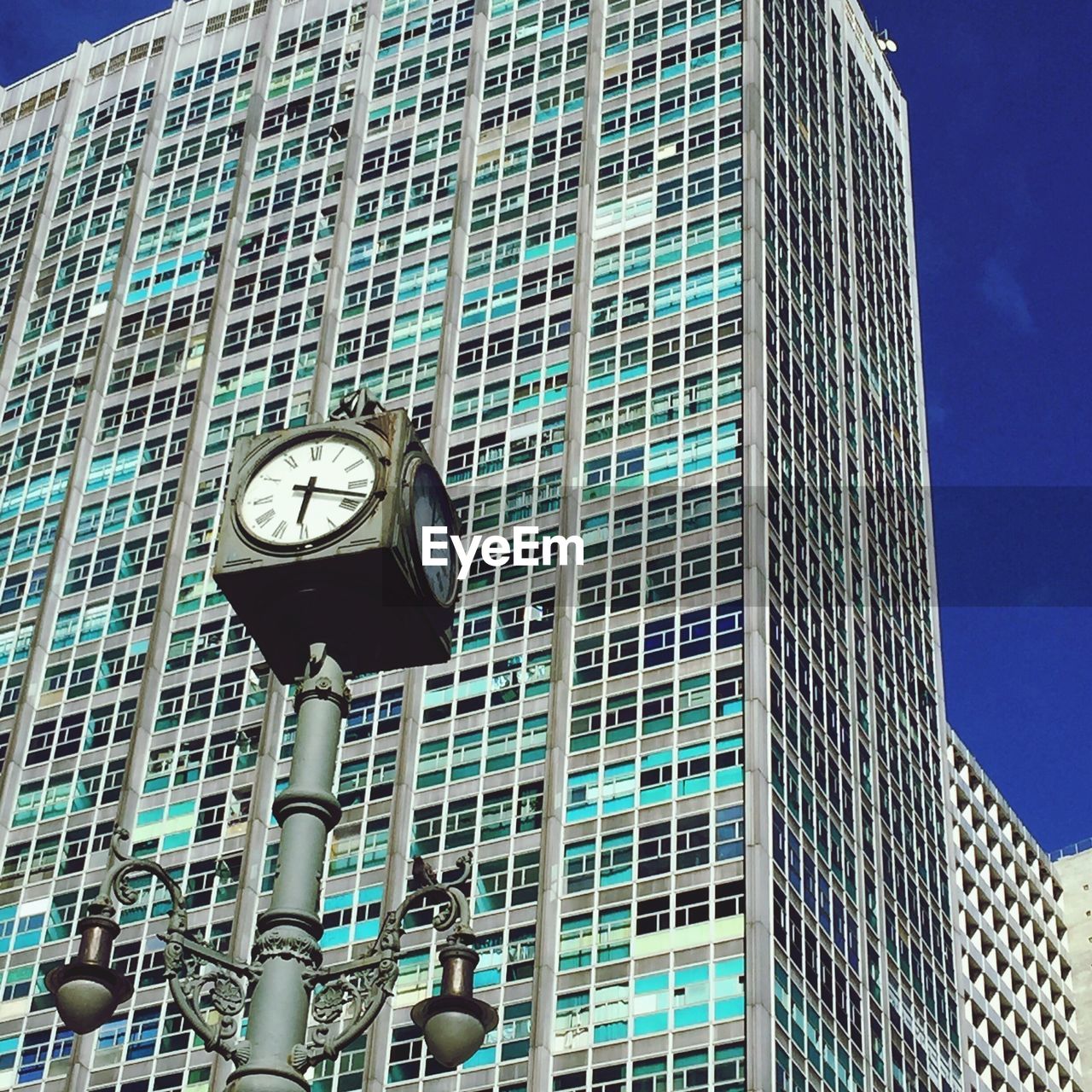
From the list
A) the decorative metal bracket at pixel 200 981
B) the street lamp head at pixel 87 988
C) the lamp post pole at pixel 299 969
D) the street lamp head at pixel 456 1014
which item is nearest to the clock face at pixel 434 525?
the lamp post pole at pixel 299 969

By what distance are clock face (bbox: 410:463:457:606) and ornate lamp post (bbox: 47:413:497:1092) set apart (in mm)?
31

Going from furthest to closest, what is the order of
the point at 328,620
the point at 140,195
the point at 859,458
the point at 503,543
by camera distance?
the point at 140,195 < the point at 859,458 < the point at 503,543 < the point at 328,620

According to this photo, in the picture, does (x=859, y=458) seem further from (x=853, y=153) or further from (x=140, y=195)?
(x=140, y=195)

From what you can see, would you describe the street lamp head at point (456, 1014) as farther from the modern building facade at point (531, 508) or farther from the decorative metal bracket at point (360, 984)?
the modern building facade at point (531, 508)

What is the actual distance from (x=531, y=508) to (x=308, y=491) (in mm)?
90174

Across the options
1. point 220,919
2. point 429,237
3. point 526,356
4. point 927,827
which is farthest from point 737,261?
point 220,919

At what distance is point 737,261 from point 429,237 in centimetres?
1910

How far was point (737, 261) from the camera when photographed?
11175 centimetres

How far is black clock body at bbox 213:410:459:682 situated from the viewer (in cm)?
1620

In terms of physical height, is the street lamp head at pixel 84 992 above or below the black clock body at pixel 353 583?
below

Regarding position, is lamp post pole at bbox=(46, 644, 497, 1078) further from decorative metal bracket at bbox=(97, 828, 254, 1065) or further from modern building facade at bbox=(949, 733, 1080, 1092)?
modern building facade at bbox=(949, 733, 1080, 1092)

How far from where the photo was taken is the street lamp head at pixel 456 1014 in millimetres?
15461

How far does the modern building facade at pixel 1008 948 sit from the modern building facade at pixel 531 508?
16.8 m

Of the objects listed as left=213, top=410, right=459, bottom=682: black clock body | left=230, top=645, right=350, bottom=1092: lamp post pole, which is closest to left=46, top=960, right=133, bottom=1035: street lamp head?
left=230, top=645, right=350, bottom=1092: lamp post pole
